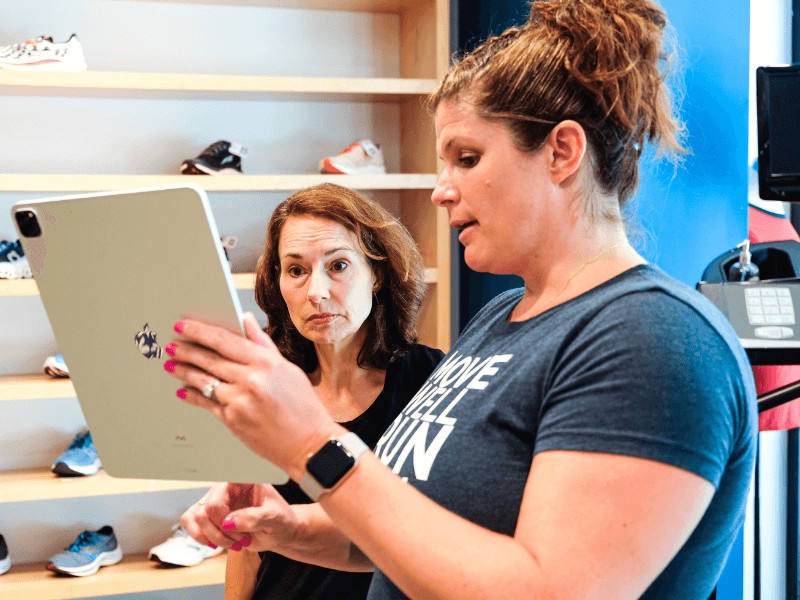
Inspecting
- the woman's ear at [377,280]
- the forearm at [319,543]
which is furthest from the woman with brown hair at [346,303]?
the forearm at [319,543]

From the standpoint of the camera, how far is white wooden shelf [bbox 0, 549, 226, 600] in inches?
109

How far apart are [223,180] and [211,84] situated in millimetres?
292

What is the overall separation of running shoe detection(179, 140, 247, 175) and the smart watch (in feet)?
7.44

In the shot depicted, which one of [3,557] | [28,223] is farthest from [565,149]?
[3,557]

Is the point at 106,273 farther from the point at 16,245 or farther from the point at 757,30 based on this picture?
the point at 757,30

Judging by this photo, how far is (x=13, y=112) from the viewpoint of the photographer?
3.02 metres

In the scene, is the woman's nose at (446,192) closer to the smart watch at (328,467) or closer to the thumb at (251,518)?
the smart watch at (328,467)

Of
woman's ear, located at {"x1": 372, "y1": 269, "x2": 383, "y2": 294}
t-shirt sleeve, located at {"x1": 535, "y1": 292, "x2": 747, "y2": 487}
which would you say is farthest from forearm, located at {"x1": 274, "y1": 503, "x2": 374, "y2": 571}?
woman's ear, located at {"x1": 372, "y1": 269, "x2": 383, "y2": 294}

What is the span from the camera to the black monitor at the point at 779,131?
1767mm

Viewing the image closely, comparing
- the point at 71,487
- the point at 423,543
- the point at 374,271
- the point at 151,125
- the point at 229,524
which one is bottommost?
the point at 71,487

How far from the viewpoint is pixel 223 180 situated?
9.33 ft

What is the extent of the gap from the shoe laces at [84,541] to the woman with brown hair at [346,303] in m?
1.32

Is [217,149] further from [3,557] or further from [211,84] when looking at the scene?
[3,557]

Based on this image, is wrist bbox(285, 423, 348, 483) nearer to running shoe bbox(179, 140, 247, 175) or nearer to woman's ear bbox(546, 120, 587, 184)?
woman's ear bbox(546, 120, 587, 184)
